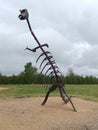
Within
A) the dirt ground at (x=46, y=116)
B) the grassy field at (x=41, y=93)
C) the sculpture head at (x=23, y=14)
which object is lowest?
the dirt ground at (x=46, y=116)

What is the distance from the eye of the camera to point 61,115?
46.2ft

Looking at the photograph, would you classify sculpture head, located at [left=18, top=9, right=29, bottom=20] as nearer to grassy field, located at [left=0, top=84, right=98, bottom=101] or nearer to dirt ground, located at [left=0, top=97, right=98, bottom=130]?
dirt ground, located at [left=0, top=97, right=98, bottom=130]

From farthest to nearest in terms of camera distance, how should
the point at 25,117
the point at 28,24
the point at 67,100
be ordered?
the point at 67,100, the point at 28,24, the point at 25,117

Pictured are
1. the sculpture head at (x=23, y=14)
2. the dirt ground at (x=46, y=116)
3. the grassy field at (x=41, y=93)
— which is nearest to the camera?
the dirt ground at (x=46, y=116)

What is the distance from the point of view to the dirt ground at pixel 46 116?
41.2ft

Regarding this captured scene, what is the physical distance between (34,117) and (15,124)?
99cm

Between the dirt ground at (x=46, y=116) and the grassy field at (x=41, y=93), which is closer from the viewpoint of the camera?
the dirt ground at (x=46, y=116)

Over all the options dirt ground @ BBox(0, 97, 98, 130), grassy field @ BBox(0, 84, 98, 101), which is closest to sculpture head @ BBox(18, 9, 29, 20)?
dirt ground @ BBox(0, 97, 98, 130)

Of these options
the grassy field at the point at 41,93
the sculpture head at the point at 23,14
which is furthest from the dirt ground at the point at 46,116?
the grassy field at the point at 41,93

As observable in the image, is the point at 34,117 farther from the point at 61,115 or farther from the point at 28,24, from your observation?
the point at 28,24

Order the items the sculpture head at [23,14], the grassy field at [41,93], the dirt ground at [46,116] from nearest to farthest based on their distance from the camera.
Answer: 1. the dirt ground at [46,116]
2. the sculpture head at [23,14]
3. the grassy field at [41,93]

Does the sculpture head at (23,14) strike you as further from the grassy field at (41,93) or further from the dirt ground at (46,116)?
the grassy field at (41,93)

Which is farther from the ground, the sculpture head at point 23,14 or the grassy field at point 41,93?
the sculpture head at point 23,14

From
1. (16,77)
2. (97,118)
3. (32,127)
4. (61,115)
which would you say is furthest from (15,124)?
(16,77)
